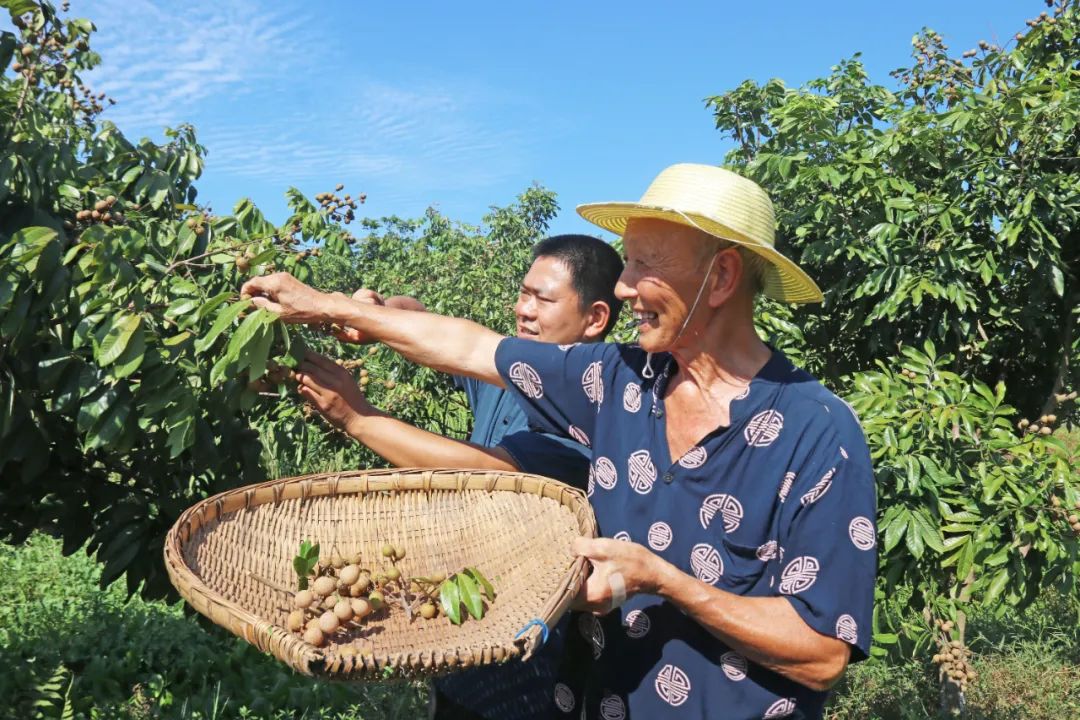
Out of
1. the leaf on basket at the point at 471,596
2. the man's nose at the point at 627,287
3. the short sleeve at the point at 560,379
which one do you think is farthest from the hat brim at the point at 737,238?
the leaf on basket at the point at 471,596

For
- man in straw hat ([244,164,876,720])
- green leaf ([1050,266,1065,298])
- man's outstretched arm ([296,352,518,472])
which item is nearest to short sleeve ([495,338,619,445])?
man in straw hat ([244,164,876,720])

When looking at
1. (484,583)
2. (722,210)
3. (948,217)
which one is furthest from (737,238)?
(948,217)

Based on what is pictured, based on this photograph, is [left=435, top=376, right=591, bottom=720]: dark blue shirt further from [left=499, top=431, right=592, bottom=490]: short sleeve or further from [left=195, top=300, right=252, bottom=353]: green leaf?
[left=195, top=300, right=252, bottom=353]: green leaf

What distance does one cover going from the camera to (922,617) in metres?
3.55

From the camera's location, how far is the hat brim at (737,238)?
5.81ft

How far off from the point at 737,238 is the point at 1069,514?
1.86m

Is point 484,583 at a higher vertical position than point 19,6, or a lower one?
lower

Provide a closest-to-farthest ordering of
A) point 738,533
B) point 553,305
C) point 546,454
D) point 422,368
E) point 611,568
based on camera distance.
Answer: point 611,568, point 738,533, point 546,454, point 553,305, point 422,368

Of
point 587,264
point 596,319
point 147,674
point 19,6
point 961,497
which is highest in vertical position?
point 19,6

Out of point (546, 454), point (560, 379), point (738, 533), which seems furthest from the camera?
point (546, 454)

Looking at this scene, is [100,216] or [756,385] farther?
[100,216]

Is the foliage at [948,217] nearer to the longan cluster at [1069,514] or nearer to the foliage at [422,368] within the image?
the longan cluster at [1069,514]

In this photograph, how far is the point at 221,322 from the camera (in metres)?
1.94

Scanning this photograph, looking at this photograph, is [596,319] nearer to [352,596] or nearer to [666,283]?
[666,283]
